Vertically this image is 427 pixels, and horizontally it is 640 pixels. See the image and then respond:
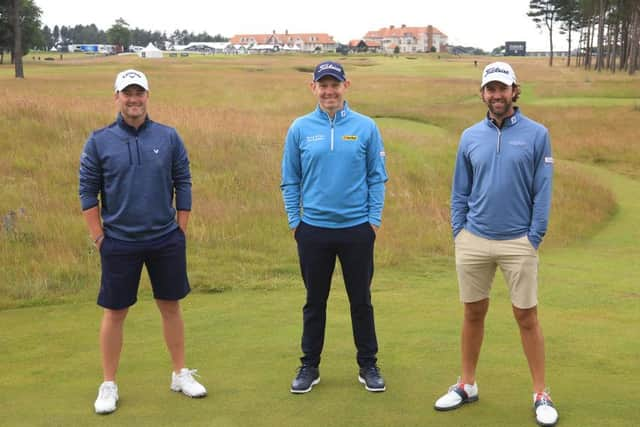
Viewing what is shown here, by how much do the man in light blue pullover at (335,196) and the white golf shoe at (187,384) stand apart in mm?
558

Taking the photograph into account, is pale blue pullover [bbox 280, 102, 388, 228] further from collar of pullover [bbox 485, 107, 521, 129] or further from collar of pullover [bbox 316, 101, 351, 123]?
collar of pullover [bbox 485, 107, 521, 129]

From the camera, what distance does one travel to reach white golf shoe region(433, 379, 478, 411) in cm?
431

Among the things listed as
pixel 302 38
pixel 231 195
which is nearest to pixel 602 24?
pixel 231 195

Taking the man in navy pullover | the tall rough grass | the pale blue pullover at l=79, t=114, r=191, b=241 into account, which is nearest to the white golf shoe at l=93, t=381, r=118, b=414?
the man in navy pullover

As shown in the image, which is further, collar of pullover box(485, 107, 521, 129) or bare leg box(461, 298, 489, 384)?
bare leg box(461, 298, 489, 384)

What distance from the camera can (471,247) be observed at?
439 centimetres

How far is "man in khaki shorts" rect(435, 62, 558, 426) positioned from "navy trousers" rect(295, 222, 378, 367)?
2.01 ft

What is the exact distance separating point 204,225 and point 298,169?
6241 mm

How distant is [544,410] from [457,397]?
49 centimetres

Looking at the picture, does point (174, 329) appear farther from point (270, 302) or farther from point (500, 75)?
point (270, 302)

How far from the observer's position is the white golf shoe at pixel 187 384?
14.8 feet

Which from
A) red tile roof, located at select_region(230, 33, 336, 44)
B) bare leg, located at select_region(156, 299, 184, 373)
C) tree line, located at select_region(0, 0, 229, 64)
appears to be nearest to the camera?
bare leg, located at select_region(156, 299, 184, 373)

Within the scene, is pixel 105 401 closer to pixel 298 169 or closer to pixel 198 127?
pixel 298 169

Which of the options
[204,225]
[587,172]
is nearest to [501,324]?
[204,225]
